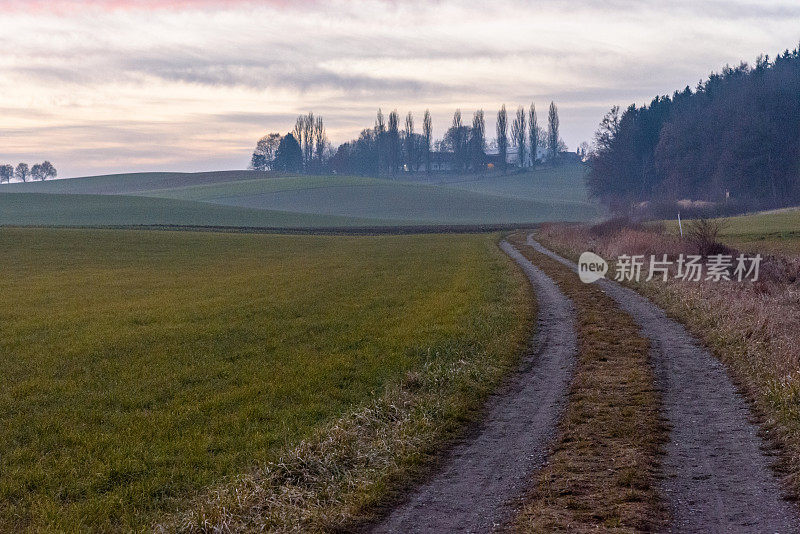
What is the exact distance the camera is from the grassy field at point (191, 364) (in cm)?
918

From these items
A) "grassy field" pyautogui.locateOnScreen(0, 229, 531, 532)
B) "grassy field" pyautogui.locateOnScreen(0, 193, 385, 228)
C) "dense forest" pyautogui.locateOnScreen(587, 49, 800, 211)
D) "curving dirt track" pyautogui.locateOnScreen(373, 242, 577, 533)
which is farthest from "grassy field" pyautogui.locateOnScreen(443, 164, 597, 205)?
"curving dirt track" pyautogui.locateOnScreen(373, 242, 577, 533)

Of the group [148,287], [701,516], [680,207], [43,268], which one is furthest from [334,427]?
[680,207]

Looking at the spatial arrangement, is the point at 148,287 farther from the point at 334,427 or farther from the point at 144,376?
the point at 334,427

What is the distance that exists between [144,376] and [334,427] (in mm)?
5694

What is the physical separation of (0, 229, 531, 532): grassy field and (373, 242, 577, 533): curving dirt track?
0.59m

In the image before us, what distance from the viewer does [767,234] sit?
46969mm

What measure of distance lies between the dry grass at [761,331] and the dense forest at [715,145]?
222 feet

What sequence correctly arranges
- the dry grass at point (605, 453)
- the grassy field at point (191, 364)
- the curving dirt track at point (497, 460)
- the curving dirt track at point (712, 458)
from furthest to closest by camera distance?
the grassy field at point (191, 364) → the curving dirt track at point (497, 460) → the dry grass at point (605, 453) → the curving dirt track at point (712, 458)

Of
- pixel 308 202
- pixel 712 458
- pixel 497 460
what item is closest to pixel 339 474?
pixel 497 460

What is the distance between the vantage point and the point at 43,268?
37.7 meters

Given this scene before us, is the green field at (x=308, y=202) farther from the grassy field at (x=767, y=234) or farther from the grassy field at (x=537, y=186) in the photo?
the grassy field at (x=767, y=234)

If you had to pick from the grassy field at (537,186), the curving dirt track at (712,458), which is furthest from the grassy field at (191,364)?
the grassy field at (537,186)

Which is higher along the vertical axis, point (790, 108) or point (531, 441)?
point (790, 108)

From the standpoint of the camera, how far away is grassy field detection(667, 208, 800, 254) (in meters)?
39.4
